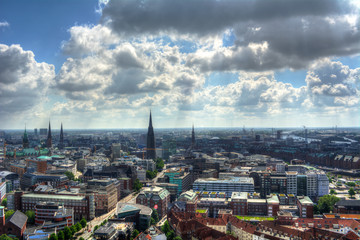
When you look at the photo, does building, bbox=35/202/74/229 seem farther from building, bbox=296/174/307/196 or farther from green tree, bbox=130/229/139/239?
building, bbox=296/174/307/196

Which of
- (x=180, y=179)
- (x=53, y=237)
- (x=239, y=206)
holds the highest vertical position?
(x=180, y=179)

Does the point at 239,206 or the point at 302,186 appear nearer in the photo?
the point at 239,206

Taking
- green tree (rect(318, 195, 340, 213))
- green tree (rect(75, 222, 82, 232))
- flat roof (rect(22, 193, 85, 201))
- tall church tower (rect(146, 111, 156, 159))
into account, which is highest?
tall church tower (rect(146, 111, 156, 159))

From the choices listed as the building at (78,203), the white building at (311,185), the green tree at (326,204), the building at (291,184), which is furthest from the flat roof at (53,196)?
the white building at (311,185)

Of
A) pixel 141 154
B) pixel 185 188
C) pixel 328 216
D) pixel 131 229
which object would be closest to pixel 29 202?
pixel 131 229

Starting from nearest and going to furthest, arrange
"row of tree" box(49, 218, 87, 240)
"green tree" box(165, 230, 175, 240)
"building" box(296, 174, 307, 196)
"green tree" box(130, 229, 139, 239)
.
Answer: "row of tree" box(49, 218, 87, 240)
"green tree" box(165, 230, 175, 240)
"green tree" box(130, 229, 139, 239)
"building" box(296, 174, 307, 196)

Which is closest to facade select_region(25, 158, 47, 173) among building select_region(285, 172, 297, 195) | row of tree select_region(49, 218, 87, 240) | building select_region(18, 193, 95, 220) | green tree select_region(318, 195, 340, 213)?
building select_region(18, 193, 95, 220)

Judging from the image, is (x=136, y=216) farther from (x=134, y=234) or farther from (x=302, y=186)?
(x=302, y=186)

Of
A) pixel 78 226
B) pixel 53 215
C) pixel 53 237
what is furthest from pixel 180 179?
pixel 53 237
